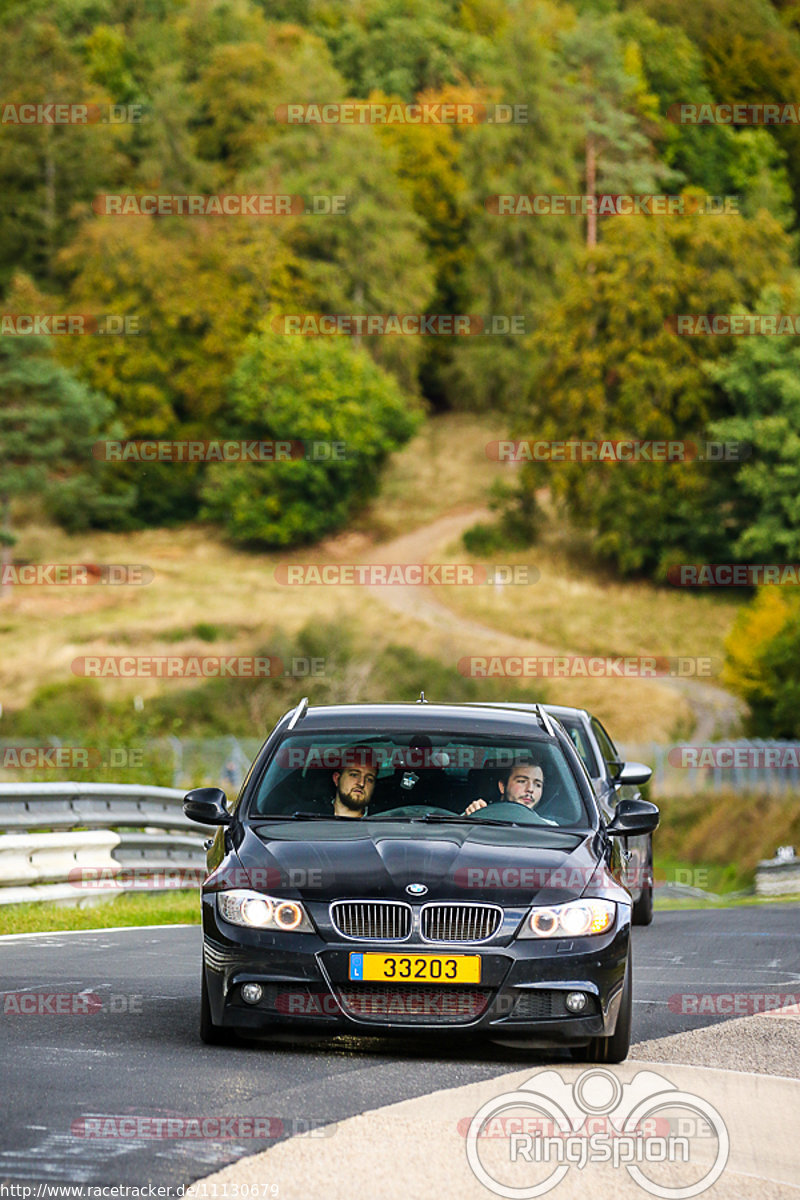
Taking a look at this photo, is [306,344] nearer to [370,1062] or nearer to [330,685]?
[330,685]

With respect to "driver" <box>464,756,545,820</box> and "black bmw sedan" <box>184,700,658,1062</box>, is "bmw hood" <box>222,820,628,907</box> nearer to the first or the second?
"black bmw sedan" <box>184,700,658,1062</box>

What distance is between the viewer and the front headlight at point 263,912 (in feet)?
25.3

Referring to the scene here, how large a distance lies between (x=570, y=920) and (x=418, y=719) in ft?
5.53

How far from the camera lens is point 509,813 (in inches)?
340

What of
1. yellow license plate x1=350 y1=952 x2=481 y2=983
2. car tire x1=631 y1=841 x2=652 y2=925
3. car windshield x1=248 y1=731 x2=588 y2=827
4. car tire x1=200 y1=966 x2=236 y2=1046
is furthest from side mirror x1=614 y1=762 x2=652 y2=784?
yellow license plate x1=350 y1=952 x2=481 y2=983

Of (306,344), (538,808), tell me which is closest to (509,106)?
(306,344)

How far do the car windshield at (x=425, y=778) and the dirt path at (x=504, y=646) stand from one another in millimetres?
55778

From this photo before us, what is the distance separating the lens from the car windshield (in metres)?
8.69

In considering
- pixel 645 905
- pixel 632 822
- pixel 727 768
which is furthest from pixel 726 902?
pixel 727 768

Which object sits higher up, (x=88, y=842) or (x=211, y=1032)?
(x=211, y=1032)

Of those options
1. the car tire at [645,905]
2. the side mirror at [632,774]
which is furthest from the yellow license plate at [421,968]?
the car tire at [645,905]

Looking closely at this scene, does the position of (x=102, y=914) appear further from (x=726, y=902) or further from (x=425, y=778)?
(x=726, y=902)

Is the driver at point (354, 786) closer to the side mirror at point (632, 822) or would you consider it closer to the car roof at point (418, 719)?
the car roof at point (418, 719)

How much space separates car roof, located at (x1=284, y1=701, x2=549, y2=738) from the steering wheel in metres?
0.46
